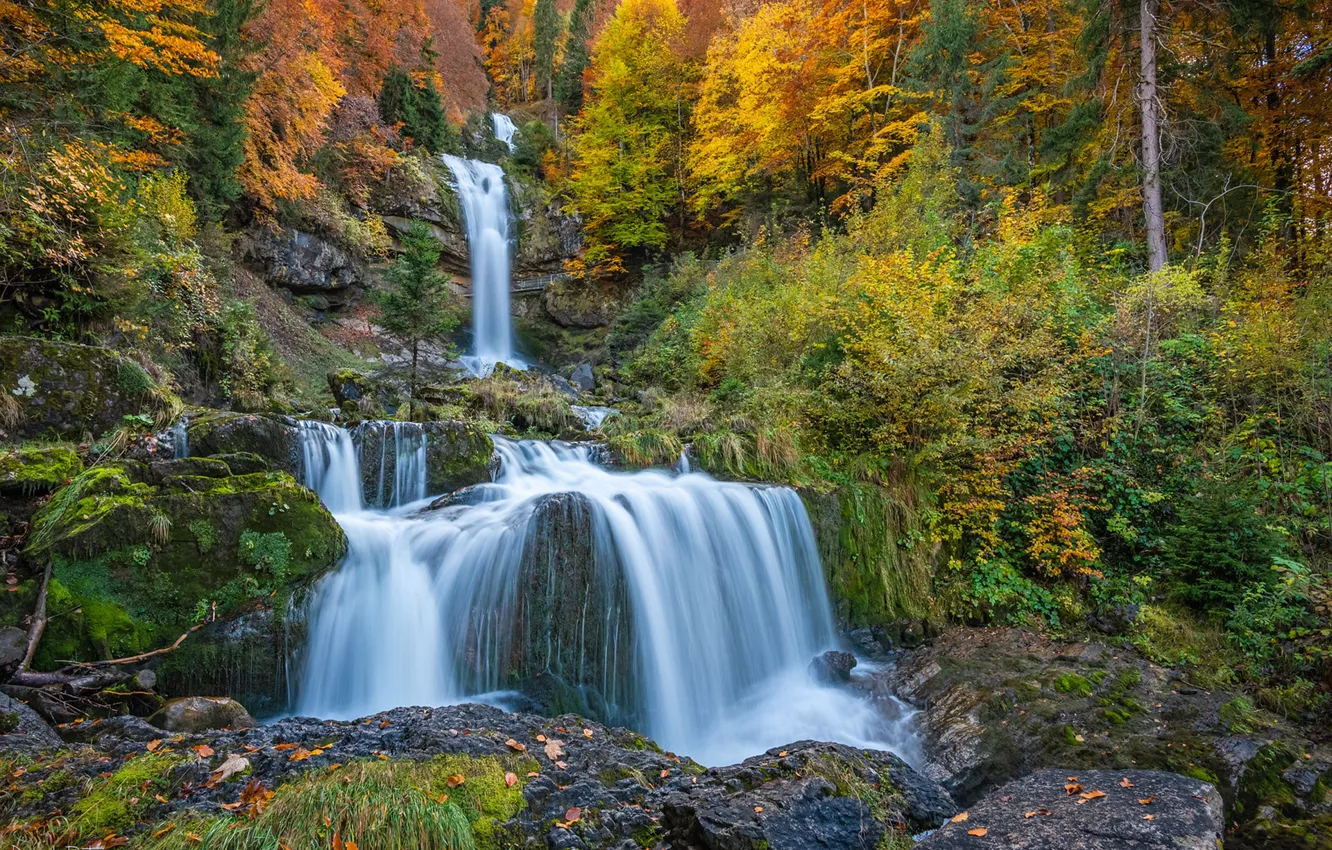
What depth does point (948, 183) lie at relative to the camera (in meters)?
12.2

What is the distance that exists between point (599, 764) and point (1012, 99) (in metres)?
17.3

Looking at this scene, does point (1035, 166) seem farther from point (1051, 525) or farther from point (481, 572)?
point (481, 572)

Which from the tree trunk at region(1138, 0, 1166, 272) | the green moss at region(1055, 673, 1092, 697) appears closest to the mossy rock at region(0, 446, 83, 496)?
the green moss at region(1055, 673, 1092, 697)

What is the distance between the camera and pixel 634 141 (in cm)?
2081

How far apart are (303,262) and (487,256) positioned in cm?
678

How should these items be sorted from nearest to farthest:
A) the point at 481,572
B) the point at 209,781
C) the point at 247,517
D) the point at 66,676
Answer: the point at 209,781
the point at 66,676
the point at 247,517
the point at 481,572

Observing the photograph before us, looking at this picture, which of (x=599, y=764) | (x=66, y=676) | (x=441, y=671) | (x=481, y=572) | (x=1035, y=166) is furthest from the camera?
(x=1035, y=166)

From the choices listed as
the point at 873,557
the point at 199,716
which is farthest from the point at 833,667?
the point at 199,716

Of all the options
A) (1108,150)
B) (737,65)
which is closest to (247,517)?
(1108,150)

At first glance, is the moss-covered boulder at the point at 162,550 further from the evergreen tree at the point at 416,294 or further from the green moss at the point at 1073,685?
the green moss at the point at 1073,685

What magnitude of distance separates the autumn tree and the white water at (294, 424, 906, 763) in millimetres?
15479

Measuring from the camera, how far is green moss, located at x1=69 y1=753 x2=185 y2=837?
7.24 ft

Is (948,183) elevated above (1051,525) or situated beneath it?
elevated above

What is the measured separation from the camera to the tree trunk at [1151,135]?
32.2 feet
